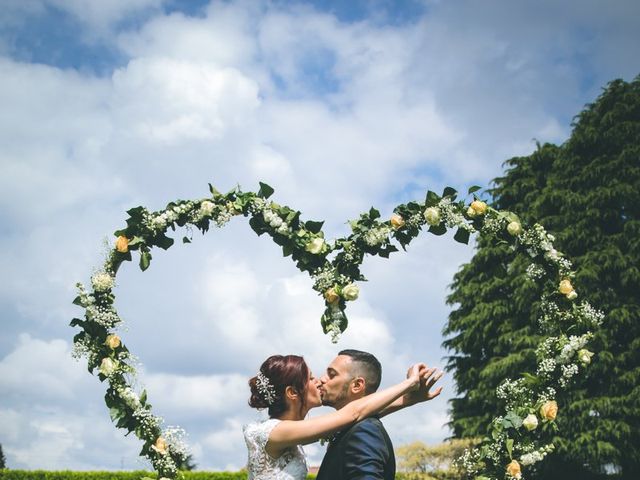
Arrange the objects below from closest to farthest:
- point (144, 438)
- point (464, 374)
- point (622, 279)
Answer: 1. point (144, 438)
2. point (622, 279)
3. point (464, 374)

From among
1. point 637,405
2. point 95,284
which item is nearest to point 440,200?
point 95,284

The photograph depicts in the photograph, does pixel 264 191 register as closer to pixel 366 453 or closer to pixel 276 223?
pixel 276 223

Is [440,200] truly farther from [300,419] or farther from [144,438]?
[144,438]

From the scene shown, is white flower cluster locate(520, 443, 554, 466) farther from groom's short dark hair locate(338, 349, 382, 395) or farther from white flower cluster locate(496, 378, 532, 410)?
groom's short dark hair locate(338, 349, 382, 395)

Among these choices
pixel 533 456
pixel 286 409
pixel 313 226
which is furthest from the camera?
pixel 533 456

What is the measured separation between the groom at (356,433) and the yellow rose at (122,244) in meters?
2.21

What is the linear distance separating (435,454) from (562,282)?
15794 millimetres

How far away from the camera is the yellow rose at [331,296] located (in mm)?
5957

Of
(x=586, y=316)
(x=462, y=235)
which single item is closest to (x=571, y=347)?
(x=586, y=316)

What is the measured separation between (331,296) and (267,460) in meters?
1.64

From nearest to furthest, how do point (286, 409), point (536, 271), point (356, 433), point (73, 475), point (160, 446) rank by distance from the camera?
1. point (356, 433)
2. point (286, 409)
3. point (160, 446)
4. point (536, 271)
5. point (73, 475)

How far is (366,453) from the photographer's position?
4.41 meters

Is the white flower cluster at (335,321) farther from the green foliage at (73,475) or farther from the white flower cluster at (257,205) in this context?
the green foliage at (73,475)

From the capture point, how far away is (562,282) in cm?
692
